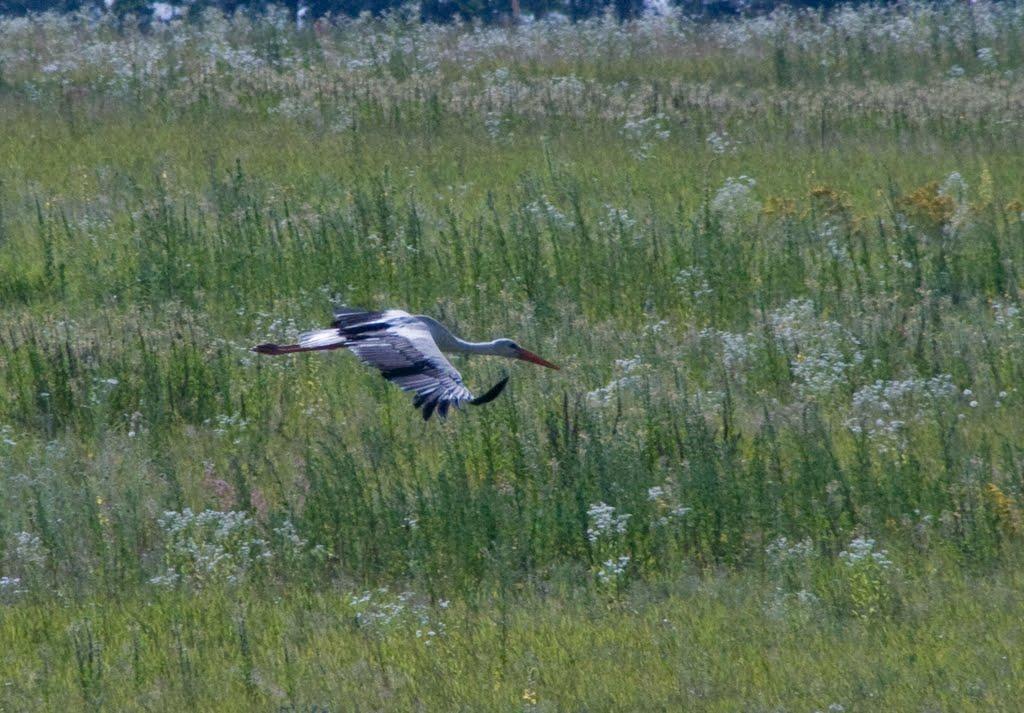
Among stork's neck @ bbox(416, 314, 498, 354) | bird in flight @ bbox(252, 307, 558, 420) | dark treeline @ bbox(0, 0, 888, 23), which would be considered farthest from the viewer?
dark treeline @ bbox(0, 0, 888, 23)

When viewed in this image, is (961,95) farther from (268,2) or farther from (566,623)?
(268,2)

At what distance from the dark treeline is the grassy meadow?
18116mm

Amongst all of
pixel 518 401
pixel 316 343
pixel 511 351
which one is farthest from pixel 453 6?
pixel 316 343

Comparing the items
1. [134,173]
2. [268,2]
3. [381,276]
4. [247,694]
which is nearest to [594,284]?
[381,276]

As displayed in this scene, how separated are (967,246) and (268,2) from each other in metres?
26.7

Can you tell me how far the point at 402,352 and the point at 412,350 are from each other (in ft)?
0.15

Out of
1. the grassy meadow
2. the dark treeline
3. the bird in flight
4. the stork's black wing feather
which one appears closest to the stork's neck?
the bird in flight

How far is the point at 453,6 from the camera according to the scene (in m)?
36.3

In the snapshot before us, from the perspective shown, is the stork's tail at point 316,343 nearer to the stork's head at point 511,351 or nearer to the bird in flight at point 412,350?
the bird in flight at point 412,350

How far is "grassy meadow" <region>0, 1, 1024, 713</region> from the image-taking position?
6508 millimetres

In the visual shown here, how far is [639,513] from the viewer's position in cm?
787

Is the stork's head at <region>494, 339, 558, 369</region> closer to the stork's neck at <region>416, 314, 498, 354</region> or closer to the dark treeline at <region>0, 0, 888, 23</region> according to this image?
the stork's neck at <region>416, 314, 498, 354</region>

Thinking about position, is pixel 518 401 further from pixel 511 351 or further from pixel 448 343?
pixel 448 343

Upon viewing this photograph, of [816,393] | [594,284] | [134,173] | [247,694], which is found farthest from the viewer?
[134,173]
